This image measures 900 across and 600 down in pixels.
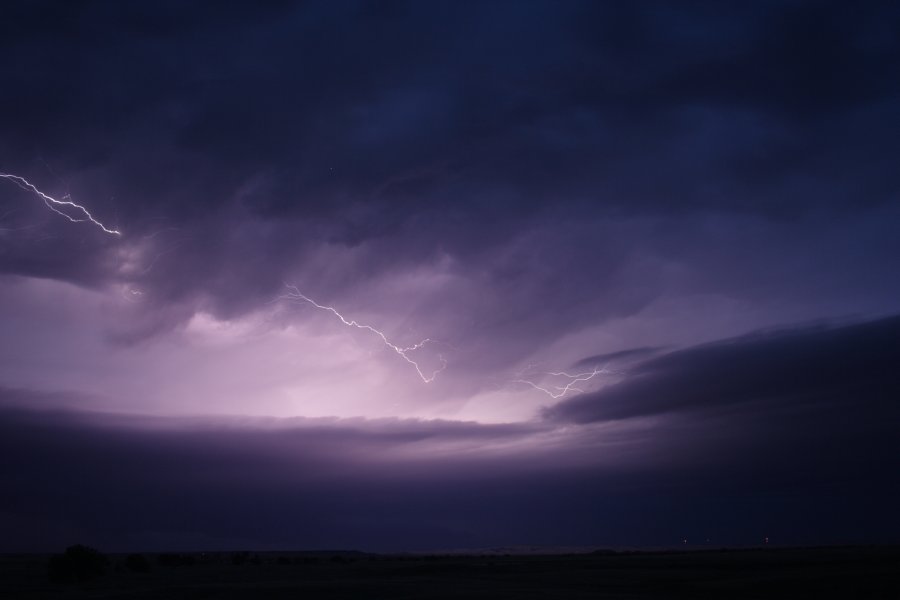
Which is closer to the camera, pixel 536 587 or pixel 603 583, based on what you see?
pixel 536 587

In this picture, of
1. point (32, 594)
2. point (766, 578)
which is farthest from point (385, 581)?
point (766, 578)

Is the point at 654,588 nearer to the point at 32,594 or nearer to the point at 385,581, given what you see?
the point at 385,581

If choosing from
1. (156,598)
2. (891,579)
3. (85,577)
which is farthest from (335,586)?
(891,579)

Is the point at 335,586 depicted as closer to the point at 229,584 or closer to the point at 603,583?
the point at 229,584

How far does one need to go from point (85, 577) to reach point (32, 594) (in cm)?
1142

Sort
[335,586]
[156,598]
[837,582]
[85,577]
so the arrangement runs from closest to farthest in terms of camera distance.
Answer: [156,598], [837,582], [335,586], [85,577]

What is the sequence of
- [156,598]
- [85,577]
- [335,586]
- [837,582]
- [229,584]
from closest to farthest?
[156,598] → [837,582] → [335,586] → [229,584] → [85,577]

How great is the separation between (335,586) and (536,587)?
10211mm

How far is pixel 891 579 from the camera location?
1382 inches

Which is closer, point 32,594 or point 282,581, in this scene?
point 32,594

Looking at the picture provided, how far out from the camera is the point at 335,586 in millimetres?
37531

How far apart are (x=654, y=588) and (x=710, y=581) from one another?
5.10m

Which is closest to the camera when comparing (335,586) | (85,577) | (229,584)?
(335,586)

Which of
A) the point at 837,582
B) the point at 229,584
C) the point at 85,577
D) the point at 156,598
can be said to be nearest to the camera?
the point at 156,598
